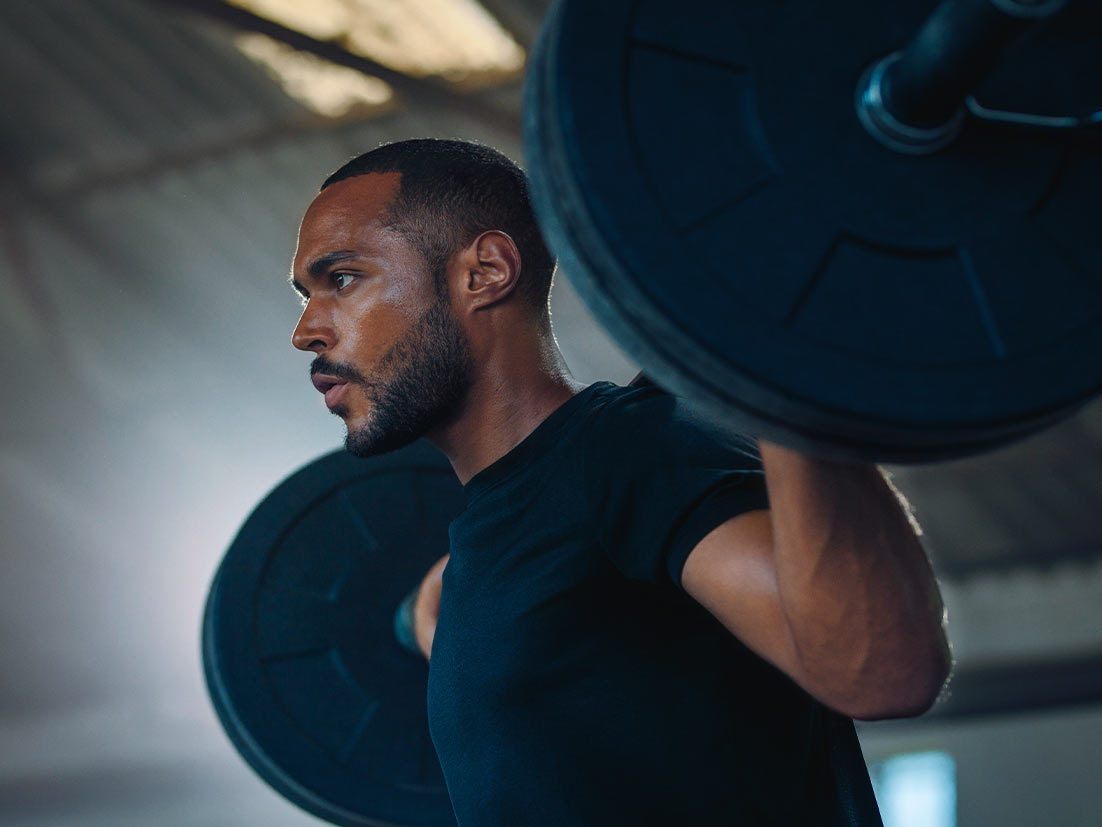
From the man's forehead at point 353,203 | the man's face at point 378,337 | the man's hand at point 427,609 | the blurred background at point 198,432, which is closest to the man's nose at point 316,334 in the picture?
the man's face at point 378,337

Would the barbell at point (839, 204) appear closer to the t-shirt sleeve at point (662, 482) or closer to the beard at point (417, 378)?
the t-shirt sleeve at point (662, 482)

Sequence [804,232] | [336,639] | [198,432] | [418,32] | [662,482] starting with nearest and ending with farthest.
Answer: [804,232] → [662,482] → [336,639] → [418,32] → [198,432]

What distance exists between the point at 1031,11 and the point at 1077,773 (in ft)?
25.0

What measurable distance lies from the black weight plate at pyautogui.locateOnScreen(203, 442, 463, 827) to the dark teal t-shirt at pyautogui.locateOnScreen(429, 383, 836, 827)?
56 cm

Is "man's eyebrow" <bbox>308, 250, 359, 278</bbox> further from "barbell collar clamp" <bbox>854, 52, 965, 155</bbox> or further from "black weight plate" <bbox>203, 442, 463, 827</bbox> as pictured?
"barbell collar clamp" <bbox>854, 52, 965, 155</bbox>

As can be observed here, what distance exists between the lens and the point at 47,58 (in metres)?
5.73

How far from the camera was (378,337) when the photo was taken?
1342 millimetres

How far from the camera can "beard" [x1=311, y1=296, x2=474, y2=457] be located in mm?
1345

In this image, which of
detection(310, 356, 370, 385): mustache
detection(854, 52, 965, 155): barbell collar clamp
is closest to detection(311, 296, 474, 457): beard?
detection(310, 356, 370, 385): mustache

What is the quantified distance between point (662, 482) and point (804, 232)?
0.27 metres

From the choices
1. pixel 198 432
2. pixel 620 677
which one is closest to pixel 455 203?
pixel 620 677

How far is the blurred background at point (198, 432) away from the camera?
5445 mm

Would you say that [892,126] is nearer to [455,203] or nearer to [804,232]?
[804,232]

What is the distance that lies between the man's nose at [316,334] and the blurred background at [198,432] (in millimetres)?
3282
